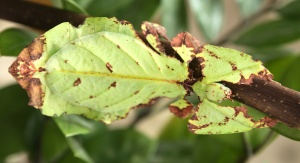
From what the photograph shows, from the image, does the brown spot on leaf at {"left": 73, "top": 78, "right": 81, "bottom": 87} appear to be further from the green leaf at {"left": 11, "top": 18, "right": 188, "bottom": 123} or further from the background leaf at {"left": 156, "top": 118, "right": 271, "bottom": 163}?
the background leaf at {"left": 156, "top": 118, "right": 271, "bottom": 163}

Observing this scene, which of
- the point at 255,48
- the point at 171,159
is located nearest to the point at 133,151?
the point at 171,159

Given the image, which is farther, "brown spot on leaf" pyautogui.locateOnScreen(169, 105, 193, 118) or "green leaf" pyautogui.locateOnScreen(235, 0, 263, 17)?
"green leaf" pyautogui.locateOnScreen(235, 0, 263, 17)

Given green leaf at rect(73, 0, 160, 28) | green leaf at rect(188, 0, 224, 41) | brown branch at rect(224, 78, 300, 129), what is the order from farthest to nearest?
1. green leaf at rect(188, 0, 224, 41)
2. green leaf at rect(73, 0, 160, 28)
3. brown branch at rect(224, 78, 300, 129)

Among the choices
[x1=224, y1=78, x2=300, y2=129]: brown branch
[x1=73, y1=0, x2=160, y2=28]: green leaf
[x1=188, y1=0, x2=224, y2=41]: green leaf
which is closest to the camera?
[x1=224, y1=78, x2=300, y2=129]: brown branch

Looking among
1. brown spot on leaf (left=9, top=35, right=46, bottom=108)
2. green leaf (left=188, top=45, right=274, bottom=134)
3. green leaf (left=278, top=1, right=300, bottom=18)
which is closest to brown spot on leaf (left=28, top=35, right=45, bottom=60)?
brown spot on leaf (left=9, top=35, right=46, bottom=108)

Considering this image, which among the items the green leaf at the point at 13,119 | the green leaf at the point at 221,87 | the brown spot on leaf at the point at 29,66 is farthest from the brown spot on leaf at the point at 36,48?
the green leaf at the point at 13,119

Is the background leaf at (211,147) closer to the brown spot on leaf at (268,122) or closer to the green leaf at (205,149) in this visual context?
the green leaf at (205,149)

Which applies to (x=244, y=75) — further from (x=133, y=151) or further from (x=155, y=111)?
(x=155, y=111)
